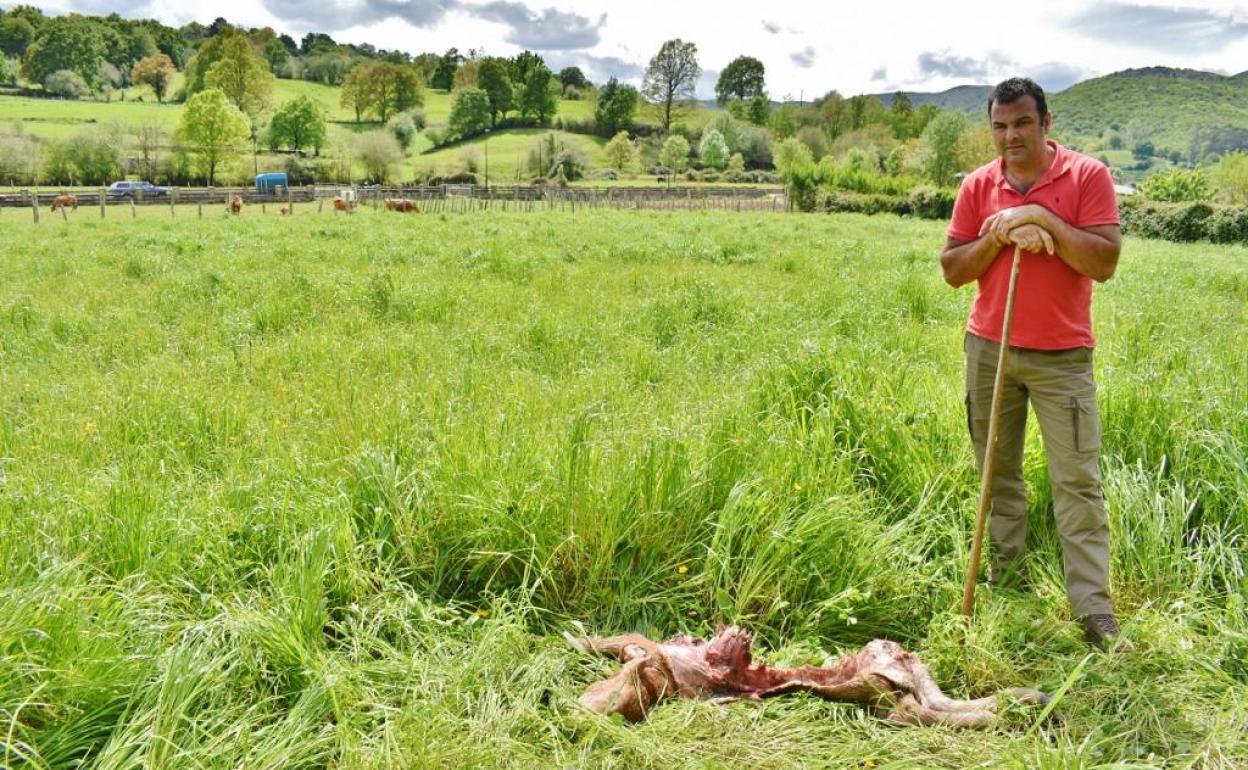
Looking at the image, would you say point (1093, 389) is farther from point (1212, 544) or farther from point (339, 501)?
point (339, 501)

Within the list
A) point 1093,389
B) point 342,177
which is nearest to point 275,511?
point 1093,389

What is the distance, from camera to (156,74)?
139m

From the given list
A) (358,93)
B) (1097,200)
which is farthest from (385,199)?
(358,93)

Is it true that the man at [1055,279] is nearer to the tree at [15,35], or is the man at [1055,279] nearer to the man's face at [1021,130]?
the man's face at [1021,130]

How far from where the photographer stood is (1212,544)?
412 centimetres

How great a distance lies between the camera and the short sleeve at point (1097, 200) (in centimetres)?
345

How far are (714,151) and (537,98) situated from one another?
1500 inches

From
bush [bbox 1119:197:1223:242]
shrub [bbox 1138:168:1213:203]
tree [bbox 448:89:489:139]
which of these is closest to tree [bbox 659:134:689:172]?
tree [bbox 448:89:489:139]

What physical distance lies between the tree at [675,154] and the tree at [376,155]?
115ft

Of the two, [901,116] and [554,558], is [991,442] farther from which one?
[901,116]

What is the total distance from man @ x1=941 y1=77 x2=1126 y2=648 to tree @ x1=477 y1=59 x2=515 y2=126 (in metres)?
131

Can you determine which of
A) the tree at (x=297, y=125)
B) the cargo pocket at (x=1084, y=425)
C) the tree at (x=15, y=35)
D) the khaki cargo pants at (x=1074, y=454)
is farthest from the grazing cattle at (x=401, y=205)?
Result: the tree at (x=15, y=35)

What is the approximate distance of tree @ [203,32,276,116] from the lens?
368 feet

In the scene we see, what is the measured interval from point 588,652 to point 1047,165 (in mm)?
2980
